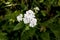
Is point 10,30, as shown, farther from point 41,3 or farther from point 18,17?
point 41,3

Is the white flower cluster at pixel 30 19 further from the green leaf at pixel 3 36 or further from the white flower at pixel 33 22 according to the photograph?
the green leaf at pixel 3 36

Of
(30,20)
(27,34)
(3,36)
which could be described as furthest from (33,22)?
(3,36)

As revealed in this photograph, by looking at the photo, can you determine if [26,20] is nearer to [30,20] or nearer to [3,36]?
[30,20]

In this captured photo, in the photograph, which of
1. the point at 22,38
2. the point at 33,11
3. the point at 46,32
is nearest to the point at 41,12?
the point at 33,11

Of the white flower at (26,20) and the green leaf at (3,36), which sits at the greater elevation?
the white flower at (26,20)

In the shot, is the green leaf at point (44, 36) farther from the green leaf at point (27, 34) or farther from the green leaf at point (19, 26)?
the green leaf at point (19, 26)

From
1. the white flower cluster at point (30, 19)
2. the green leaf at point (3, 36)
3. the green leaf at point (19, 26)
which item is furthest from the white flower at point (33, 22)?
the green leaf at point (3, 36)

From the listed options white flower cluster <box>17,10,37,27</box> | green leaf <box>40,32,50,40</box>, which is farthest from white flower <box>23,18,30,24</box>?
green leaf <box>40,32,50,40</box>

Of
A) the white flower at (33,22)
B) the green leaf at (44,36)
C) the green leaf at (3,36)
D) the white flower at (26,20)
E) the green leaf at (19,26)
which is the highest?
the white flower at (26,20)
